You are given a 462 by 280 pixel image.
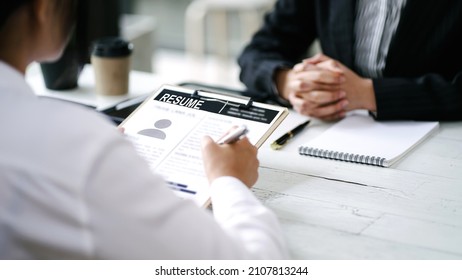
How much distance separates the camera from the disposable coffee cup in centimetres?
175

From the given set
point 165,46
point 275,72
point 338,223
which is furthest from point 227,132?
point 165,46

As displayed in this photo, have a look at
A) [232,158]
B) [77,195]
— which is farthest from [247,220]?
[77,195]

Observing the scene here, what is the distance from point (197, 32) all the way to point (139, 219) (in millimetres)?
3470

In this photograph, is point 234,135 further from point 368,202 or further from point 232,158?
point 368,202

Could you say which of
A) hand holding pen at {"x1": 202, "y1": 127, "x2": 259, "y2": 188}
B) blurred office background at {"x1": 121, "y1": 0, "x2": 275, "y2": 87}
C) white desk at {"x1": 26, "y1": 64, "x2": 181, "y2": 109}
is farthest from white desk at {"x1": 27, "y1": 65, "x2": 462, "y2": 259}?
blurred office background at {"x1": 121, "y1": 0, "x2": 275, "y2": 87}

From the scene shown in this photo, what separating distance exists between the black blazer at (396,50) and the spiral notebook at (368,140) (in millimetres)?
39

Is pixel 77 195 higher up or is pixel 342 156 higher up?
pixel 77 195

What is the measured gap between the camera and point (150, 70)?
3.01 metres

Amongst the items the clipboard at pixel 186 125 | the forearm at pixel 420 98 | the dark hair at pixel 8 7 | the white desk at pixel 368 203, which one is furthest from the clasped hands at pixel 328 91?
the dark hair at pixel 8 7

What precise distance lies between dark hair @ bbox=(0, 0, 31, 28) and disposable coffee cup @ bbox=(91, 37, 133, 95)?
3.19 ft

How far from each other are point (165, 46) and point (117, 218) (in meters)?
4.31

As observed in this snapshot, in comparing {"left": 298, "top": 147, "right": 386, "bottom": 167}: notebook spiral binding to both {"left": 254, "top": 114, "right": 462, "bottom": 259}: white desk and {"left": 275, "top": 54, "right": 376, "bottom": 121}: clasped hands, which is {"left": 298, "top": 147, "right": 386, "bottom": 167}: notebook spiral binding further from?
{"left": 275, "top": 54, "right": 376, "bottom": 121}: clasped hands

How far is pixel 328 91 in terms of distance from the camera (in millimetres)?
1609
